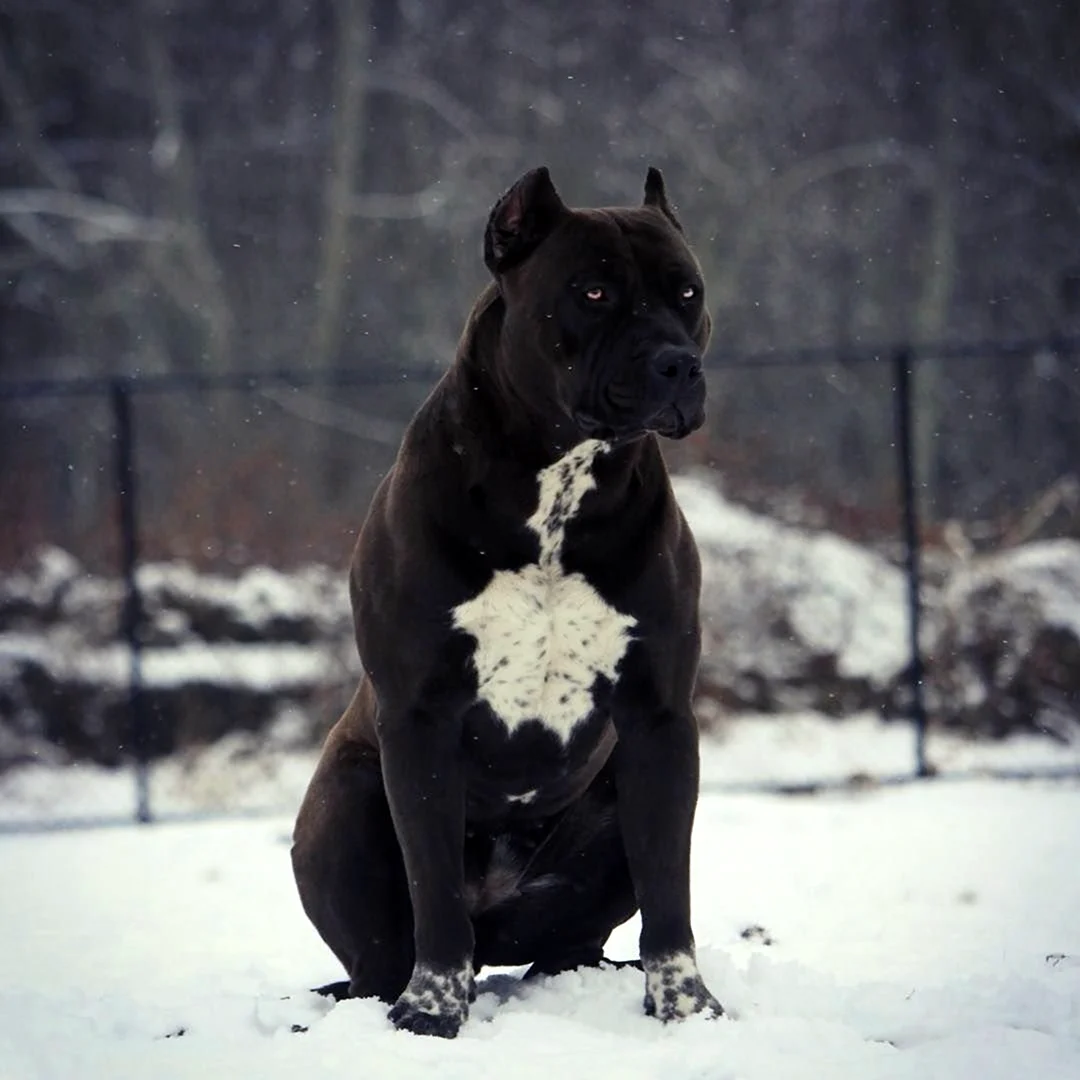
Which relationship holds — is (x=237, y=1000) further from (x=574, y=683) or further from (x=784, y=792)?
(x=784, y=792)

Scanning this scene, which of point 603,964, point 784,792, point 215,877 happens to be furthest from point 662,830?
point 784,792

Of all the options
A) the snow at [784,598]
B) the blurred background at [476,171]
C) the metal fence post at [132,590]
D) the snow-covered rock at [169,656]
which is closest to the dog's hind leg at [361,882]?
the metal fence post at [132,590]

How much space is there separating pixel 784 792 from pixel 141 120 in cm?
1264

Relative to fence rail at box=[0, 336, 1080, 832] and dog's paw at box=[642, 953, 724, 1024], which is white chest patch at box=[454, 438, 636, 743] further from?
fence rail at box=[0, 336, 1080, 832]

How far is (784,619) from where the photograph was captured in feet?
29.1

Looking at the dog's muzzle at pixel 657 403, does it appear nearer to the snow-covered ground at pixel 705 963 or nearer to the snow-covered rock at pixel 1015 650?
the snow-covered ground at pixel 705 963

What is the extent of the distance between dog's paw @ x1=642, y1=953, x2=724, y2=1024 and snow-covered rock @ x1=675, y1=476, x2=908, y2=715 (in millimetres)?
5202

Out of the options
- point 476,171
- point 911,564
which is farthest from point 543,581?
point 476,171

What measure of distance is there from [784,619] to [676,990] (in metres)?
5.47

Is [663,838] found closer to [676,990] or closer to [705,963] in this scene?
[676,990]

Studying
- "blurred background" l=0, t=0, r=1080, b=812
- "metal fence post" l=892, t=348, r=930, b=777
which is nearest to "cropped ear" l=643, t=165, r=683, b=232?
"metal fence post" l=892, t=348, r=930, b=777

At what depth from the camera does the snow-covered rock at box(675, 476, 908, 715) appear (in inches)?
348

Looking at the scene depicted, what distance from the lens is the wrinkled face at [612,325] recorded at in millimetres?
3246

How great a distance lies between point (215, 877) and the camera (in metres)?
6.25
